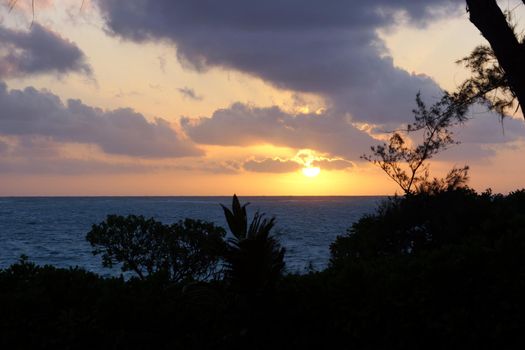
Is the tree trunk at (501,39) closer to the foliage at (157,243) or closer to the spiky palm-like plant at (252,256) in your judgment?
the spiky palm-like plant at (252,256)

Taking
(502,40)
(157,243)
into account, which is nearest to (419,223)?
(502,40)

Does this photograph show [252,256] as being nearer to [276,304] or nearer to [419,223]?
[276,304]

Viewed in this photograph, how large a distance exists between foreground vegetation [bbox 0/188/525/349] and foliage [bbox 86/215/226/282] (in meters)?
11.6

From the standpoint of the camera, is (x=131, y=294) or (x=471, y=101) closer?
(x=131, y=294)

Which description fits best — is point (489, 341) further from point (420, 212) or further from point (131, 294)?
point (420, 212)

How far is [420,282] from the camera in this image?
22.2 ft

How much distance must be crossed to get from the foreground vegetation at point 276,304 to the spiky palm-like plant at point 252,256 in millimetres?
14

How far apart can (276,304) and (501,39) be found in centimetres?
614

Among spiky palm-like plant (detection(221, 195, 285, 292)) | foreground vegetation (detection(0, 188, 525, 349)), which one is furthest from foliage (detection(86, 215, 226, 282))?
spiky palm-like plant (detection(221, 195, 285, 292))

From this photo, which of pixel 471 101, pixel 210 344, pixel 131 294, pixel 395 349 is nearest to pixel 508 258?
pixel 395 349

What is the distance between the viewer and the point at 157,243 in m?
19.7

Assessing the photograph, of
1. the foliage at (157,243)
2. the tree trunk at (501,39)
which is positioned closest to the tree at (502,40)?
the tree trunk at (501,39)

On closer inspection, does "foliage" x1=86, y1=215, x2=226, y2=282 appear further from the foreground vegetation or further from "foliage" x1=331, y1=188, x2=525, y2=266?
the foreground vegetation

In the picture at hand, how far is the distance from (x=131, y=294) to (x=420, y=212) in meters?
7.43
